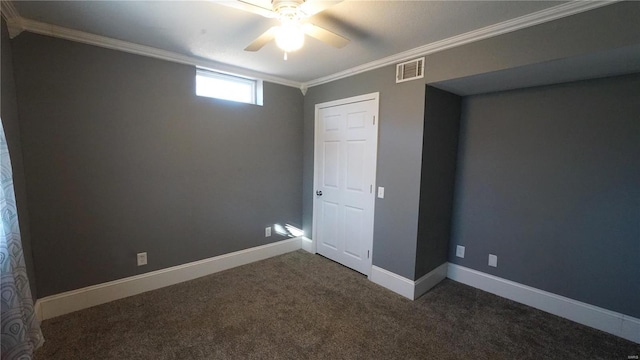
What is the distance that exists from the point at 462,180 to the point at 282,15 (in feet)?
8.47

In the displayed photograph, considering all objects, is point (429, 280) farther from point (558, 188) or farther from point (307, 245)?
point (307, 245)

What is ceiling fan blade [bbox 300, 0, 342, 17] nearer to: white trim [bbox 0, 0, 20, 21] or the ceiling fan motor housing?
the ceiling fan motor housing

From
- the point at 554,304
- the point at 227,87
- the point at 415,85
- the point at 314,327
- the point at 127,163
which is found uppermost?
the point at 227,87

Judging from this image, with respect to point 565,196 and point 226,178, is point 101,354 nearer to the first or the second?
point 226,178

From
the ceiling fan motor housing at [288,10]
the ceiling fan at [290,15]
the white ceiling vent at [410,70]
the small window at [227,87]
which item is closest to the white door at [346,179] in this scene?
the white ceiling vent at [410,70]

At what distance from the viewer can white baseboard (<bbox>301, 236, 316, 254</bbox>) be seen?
3.87 m

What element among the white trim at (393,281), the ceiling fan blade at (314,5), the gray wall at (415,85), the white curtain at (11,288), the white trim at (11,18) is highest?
the white trim at (11,18)

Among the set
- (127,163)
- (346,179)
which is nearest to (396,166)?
(346,179)

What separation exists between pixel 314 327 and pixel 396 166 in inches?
68.3

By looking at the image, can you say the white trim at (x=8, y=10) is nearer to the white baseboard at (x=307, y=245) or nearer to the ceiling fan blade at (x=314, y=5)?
the ceiling fan blade at (x=314, y=5)

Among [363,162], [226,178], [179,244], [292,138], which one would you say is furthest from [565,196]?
[179,244]

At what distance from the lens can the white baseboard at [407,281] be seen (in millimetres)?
2711

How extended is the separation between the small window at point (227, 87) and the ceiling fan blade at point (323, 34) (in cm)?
176

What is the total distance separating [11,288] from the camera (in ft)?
4.57
